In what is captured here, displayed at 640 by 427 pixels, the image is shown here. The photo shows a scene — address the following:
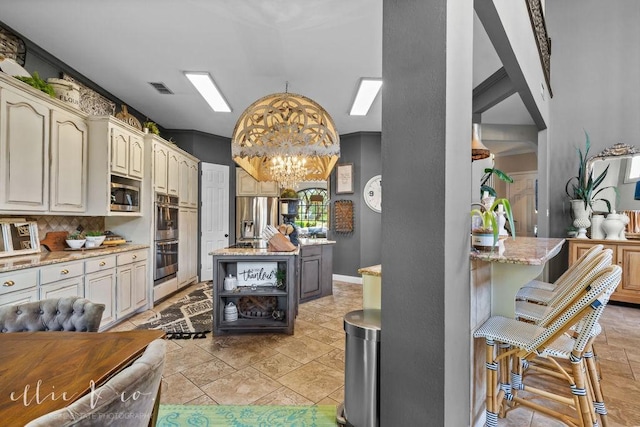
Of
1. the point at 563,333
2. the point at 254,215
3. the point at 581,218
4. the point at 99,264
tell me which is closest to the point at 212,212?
the point at 254,215

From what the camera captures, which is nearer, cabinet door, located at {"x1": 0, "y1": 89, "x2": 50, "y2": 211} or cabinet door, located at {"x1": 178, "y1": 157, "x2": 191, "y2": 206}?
cabinet door, located at {"x1": 0, "y1": 89, "x2": 50, "y2": 211}

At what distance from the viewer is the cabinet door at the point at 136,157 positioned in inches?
154

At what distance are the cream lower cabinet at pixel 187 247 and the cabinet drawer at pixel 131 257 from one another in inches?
39.7

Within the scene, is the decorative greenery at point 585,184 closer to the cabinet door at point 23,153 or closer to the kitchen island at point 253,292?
the kitchen island at point 253,292

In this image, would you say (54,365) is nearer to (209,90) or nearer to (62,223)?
Result: (62,223)

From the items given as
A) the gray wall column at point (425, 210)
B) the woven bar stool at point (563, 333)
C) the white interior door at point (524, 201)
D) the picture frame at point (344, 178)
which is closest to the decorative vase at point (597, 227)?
the white interior door at point (524, 201)

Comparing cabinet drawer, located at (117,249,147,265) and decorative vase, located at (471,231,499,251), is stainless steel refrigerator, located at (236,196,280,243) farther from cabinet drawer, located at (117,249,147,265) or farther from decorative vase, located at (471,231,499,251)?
decorative vase, located at (471,231,499,251)

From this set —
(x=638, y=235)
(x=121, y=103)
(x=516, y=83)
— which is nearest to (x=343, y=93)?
(x=516, y=83)

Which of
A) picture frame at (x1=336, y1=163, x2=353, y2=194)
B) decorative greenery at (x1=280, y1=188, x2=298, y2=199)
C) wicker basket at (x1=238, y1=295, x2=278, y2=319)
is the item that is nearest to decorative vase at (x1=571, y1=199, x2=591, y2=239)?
picture frame at (x1=336, y1=163, x2=353, y2=194)

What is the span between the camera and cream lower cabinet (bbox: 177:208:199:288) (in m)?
5.05

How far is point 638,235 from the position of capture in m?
4.02

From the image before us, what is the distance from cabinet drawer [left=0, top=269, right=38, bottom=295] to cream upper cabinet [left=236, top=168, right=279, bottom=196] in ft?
13.2

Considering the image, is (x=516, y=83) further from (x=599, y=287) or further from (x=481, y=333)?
(x=481, y=333)

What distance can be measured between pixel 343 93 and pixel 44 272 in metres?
3.80
